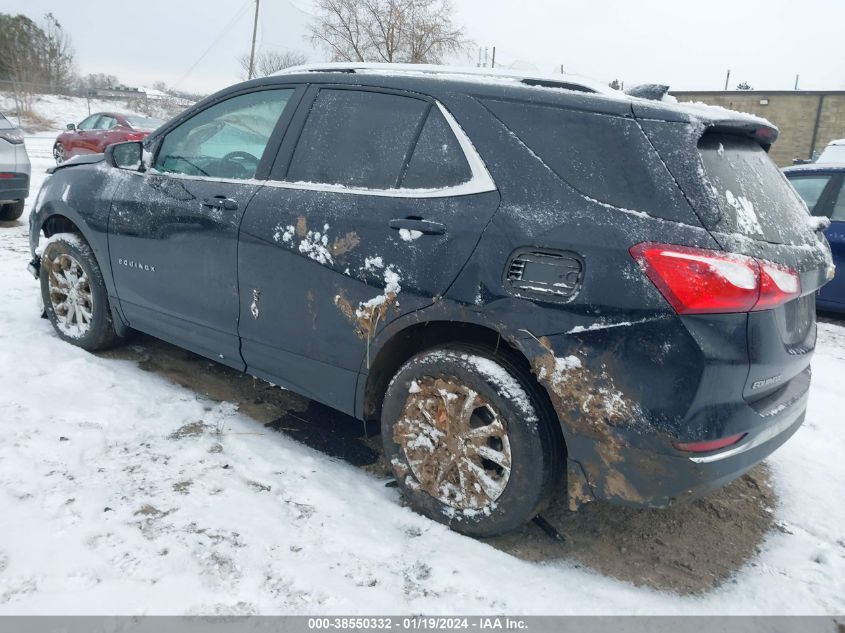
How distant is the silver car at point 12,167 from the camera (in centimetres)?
819

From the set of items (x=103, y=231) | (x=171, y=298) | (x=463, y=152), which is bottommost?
(x=171, y=298)

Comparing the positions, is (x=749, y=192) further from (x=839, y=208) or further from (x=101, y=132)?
(x=101, y=132)

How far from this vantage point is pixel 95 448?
9.70 feet

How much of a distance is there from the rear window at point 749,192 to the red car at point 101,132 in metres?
14.9

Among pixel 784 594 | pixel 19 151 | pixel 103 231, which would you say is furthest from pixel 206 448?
pixel 19 151

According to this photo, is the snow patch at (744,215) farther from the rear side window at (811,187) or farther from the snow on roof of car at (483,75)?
the rear side window at (811,187)

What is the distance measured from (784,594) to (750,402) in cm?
80

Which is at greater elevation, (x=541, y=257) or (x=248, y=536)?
(x=541, y=257)

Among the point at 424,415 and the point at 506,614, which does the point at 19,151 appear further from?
the point at 506,614

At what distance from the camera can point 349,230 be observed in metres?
2.68

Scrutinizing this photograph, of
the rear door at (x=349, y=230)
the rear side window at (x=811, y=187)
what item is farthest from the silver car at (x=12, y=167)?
the rear side window at (x=811, y=187)

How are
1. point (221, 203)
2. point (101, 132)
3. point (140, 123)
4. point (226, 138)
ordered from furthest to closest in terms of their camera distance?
point (140, 123)
point (101, 132)
point (226, 138)
point (221, 203)

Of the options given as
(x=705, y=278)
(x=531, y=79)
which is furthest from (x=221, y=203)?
(x=705, y=278)
